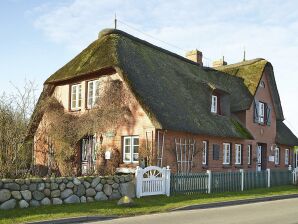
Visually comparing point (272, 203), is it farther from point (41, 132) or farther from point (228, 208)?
point (41, 132)

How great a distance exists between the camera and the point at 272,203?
17.3m

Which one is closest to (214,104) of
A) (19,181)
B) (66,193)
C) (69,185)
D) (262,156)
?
(262,156)

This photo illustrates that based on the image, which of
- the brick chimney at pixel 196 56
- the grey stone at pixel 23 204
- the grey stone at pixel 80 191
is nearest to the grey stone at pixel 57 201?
the grey stone at pixel 80 191

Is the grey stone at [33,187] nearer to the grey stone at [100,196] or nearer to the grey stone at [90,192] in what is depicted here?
the grey stone at [90,192]

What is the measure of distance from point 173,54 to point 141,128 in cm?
958

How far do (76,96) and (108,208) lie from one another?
38.9ft

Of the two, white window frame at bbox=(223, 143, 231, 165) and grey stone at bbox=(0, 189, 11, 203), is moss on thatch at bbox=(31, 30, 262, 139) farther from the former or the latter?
grey stone at bbox=(0, 189, 11, 203)

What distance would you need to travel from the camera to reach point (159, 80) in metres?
23.3

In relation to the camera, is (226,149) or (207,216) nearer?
(207,216)

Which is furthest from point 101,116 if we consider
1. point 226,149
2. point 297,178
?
point 297,178

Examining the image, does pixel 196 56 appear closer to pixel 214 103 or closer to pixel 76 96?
pixel 214 103

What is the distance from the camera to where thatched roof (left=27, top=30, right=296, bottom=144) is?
21000 millimetres

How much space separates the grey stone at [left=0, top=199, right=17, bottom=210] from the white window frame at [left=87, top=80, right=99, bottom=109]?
10118mm

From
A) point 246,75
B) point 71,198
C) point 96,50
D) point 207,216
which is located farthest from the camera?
point 246,75
